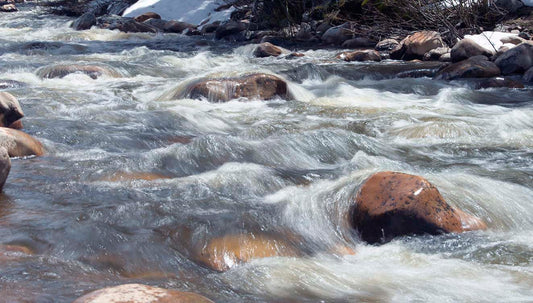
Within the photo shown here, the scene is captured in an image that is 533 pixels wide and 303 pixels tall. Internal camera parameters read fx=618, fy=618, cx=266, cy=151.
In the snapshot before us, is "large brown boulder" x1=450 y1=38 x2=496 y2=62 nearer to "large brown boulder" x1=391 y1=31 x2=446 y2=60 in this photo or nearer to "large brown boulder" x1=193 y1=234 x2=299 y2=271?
"large brown boulder" x1=391 y1=31 x2=446 y2=60

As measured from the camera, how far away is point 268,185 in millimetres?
4090

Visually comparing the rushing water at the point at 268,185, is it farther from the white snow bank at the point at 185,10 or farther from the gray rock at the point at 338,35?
the white snow bank at the point at 185,10

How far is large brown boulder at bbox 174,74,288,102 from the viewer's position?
7062mm

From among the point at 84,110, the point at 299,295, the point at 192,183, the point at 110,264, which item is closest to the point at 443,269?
the point at 299,295

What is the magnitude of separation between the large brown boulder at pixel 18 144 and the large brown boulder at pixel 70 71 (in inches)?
149

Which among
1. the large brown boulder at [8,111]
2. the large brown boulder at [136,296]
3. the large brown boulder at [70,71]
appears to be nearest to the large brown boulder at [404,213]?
the large brown boulder at [136,296]

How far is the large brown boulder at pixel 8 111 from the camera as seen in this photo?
16.8ft

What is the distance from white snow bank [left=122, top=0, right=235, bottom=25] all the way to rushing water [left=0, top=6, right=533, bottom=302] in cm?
868

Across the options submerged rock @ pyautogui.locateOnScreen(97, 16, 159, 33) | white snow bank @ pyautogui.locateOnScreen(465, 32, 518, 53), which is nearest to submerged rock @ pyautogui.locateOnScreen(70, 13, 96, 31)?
submerged rock @ pyautogui.locateOnScreen(97, 16, 159, 33)

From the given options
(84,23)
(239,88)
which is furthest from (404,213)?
(84,23)

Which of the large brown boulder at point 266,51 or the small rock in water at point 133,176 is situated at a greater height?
the small rock in water at point 133,176

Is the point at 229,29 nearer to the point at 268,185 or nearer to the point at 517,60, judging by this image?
the point at 517,60

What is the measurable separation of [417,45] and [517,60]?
6.43 ft

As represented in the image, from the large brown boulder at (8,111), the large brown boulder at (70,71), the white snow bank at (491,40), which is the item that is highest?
the large brown boulder at (8,111)
